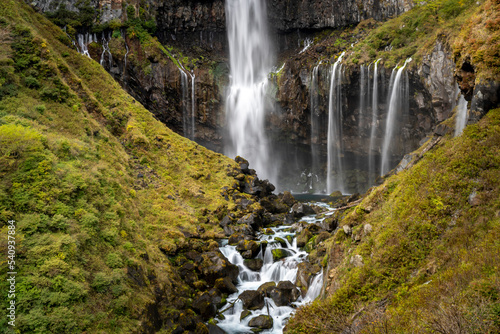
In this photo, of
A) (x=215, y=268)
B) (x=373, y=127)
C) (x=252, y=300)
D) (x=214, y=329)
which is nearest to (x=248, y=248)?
(x=215, y=268)

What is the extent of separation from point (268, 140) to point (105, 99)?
2375 cm

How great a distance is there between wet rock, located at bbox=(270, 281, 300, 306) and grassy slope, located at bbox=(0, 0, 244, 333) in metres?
4.22

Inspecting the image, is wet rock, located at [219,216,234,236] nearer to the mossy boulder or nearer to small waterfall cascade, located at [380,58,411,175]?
the mossy boulder

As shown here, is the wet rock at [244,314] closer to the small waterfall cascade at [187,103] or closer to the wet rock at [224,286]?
the wet rock at [224,286]

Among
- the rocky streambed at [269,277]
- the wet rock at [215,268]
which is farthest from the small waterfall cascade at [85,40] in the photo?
the wet rock at [215,268]

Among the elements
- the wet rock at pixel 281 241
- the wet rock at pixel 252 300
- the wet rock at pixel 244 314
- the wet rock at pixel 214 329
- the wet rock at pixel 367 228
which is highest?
the wet rock at pixel 367 228

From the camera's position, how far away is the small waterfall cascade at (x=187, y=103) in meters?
41.4

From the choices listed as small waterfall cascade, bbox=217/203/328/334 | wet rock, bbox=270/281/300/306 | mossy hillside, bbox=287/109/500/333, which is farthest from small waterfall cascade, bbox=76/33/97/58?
mossy hillside, bbox=287/109/500/333

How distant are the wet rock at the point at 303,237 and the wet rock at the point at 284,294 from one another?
4225mm

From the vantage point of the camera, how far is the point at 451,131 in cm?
1074

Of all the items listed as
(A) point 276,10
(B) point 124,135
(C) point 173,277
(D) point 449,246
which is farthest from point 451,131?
(A) point 276,10

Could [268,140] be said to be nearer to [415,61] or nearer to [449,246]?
[415,61]

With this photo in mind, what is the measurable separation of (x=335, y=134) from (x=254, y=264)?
85.5 ft

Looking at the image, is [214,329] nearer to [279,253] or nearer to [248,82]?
[279,253]
